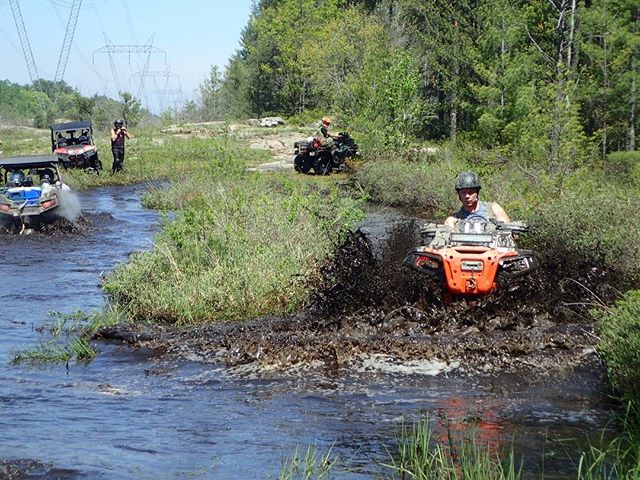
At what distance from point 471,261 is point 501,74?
21.8 meters

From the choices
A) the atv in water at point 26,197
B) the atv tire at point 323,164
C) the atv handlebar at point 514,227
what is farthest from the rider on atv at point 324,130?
the atv handlebar at point 514,227

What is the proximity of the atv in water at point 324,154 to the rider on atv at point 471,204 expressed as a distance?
1873cm

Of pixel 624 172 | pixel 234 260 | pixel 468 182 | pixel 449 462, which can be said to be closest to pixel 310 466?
pixel 449 462

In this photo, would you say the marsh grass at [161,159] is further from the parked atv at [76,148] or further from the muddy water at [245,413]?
the muddy water at [245,413]

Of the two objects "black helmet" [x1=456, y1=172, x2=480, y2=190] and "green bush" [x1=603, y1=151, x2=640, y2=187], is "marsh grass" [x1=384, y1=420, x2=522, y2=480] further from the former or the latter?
"green bush" [x1=603, y1=151, x2=640, y2=187]

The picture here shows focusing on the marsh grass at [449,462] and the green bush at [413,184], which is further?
the green bush at [413,184]

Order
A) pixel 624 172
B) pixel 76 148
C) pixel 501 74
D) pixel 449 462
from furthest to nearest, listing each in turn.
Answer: pixel 76 148 → pixel 501 74 → pixel 624 172 → pixel 449 462

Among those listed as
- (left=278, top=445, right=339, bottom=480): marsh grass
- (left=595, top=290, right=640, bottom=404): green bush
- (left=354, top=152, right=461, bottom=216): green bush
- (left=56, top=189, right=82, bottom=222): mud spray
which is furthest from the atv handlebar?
(left=56, top=189, right=82, bottom=222): mud spray

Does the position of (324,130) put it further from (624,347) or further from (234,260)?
(624,347)

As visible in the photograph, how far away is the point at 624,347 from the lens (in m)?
7.18

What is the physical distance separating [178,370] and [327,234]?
4128 mm

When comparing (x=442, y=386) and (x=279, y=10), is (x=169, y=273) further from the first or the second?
(x=279, y=10)

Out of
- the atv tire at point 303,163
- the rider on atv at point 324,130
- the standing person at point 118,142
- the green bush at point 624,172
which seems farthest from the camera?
the standing person at point 118,142

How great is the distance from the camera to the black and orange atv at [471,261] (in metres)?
9.54
